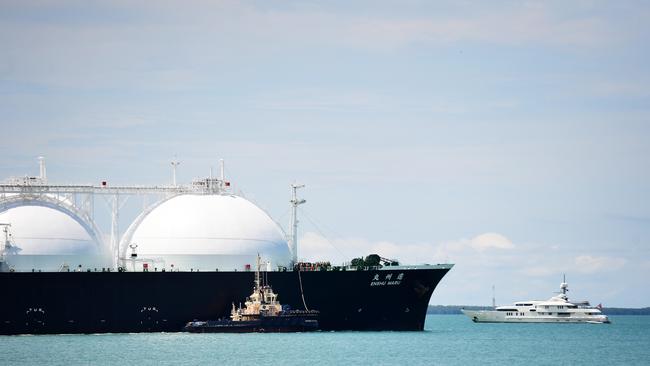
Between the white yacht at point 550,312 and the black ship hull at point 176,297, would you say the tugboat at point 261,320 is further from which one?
the white yacht at point 550,312

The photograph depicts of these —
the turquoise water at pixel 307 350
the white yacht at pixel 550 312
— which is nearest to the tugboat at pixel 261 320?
the turquoise water at pixel 307 350

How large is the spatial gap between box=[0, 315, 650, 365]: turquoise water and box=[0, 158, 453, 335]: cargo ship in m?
1.44

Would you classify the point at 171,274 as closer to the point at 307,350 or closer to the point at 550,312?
the point at 307,350

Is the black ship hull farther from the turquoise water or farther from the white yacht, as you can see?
the white yacht

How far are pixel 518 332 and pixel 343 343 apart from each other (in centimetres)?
3593

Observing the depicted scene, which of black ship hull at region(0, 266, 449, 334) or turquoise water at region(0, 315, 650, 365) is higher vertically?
black ship hull at region(0, 266, 449, 334)

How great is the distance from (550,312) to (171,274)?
194ft

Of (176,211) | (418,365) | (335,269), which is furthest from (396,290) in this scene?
(418,365)

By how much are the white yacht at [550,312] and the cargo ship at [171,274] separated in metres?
45.6

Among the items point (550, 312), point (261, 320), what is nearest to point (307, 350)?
point (261, 320)

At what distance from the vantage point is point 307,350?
75.4 m

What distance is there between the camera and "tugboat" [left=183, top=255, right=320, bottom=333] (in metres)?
86.8

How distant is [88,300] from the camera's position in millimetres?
86750

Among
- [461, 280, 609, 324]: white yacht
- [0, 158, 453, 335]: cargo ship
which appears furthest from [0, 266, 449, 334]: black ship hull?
[461, 280, 609, 324]: white yacht
